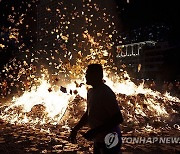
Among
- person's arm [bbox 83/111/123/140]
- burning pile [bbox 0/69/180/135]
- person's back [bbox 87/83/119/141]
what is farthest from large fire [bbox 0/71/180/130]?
person's arm [bbox 83/111/123/140]

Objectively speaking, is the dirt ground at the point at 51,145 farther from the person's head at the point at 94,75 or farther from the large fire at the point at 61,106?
the person's head at the point at 94,75

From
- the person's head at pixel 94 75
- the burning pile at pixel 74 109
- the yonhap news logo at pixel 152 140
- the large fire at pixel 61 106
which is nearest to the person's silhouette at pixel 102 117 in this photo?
the person's head at pixel 94 75

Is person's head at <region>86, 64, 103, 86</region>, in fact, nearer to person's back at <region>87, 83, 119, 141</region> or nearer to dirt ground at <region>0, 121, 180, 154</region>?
person's back at <region>87, 83, 119, 141</region>

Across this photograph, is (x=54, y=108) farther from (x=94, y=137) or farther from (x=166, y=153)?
(x=94, y=137)

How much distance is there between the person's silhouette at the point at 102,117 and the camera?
343cm

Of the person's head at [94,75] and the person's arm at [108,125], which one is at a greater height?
the person's head at [94,75]

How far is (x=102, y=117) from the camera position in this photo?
3.54 metres

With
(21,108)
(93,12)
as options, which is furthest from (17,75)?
(21,108)

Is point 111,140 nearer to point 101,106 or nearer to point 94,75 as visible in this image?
point 101,106

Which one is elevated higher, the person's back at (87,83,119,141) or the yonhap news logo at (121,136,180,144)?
the person's back at (87,83,119,141)

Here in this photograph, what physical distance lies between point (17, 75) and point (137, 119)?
32.9 metres

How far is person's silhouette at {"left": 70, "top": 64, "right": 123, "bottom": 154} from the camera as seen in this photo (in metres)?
3.43

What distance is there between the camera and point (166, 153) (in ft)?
22.2

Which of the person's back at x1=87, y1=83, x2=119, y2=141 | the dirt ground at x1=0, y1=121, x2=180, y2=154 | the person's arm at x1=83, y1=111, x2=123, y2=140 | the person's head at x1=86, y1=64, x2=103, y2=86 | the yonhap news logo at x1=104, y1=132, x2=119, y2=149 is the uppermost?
the person's head at x1=86, y1=64, x2=103, y2=86
